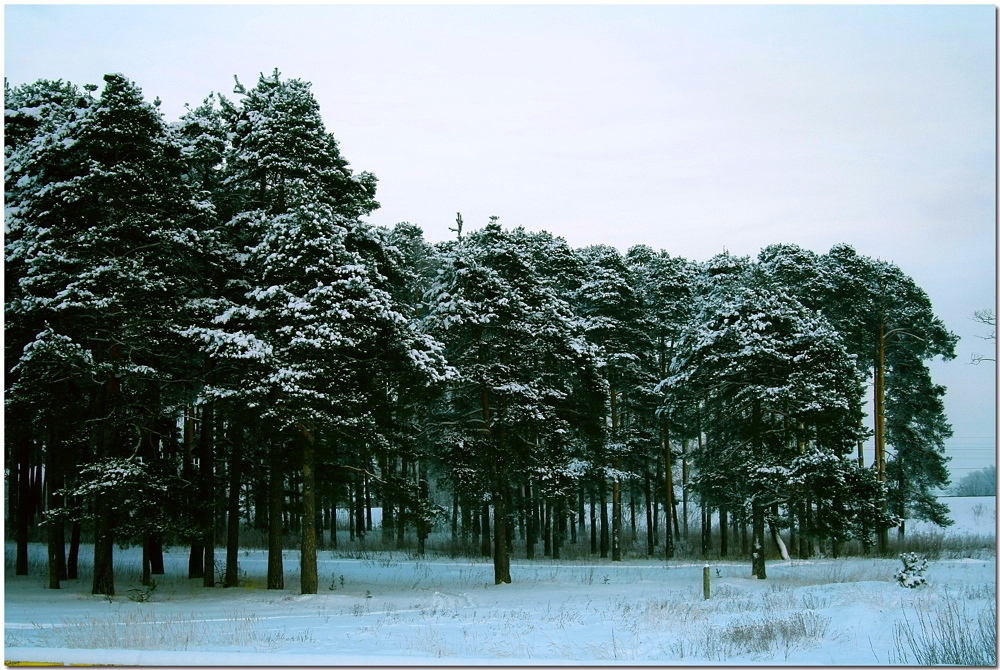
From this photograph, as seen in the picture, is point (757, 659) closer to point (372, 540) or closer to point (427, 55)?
point (427, 55)

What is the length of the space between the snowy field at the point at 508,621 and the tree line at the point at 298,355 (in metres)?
1.84

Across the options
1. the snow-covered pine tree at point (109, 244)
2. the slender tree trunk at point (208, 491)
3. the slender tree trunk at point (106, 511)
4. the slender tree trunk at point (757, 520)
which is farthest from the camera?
the slender tree trunk at point (757, 520)

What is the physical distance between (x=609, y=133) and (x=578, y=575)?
16.6 m

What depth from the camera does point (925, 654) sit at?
12.1 meters

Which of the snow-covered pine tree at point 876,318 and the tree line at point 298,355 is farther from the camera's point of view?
the snow-covered pine tree at point 876,318

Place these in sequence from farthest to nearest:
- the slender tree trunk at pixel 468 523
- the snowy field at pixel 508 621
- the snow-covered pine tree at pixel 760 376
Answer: the slender tree trunk at pixel 468 523 < the snow-covered pine tree at pixel 760 376 < the snowy field at pixel 508 621

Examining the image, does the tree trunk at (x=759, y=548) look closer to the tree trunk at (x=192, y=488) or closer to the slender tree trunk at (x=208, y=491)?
the slender tree trunk at (x=208, y=491)

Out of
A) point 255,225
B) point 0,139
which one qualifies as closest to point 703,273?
point 255,225

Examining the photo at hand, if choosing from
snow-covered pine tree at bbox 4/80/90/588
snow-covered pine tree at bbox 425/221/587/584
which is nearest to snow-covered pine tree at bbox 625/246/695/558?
snow-covered pine tree at bbox 425/221/587/584

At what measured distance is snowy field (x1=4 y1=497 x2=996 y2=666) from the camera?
1238 cm

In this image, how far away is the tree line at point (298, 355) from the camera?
60.0 feet

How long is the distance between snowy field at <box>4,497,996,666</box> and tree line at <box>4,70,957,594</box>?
6.04ft

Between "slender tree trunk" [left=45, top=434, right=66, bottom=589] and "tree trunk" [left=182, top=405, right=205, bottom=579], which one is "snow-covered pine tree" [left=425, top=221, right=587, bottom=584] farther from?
"slender tree trunk" [left=45, top=434, right=66, bottom=589]

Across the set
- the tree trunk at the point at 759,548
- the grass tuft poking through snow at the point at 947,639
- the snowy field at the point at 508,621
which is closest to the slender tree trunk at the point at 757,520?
the tree trunk at the point at 759,548
